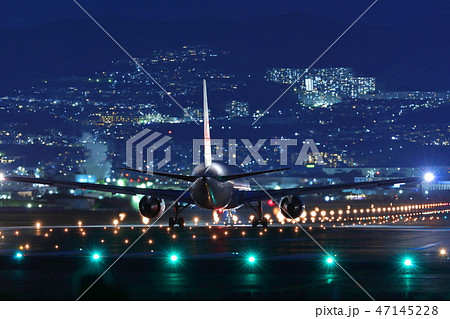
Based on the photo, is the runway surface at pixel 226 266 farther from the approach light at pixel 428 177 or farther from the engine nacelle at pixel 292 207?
the engine nacelle at pixel 292 207

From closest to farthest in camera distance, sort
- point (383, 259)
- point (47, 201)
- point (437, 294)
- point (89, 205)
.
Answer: point (437, 294), point (383, 259), point (89, 205), point (47, 201)

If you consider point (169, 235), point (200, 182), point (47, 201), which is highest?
point (47, 201)

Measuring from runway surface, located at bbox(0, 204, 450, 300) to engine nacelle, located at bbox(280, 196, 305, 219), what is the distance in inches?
371

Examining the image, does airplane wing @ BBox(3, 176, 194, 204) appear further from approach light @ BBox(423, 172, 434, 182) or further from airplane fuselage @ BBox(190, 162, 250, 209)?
approach light @ BBox(423, 172, 434, 182)

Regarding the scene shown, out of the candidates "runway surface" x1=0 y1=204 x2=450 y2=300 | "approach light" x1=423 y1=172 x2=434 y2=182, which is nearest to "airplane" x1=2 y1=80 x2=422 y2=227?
"approach light" x1=423 y1=172 x2=434 y2=182

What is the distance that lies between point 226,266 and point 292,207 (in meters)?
32.0

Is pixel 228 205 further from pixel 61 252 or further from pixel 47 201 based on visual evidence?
pixel 47 201

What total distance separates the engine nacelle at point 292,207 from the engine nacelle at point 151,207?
27.5 feet

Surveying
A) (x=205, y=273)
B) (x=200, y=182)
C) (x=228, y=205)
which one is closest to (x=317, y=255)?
(x=205, y=273)

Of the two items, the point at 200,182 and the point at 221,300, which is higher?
the point at 200,182

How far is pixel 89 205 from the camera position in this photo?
324 ft
